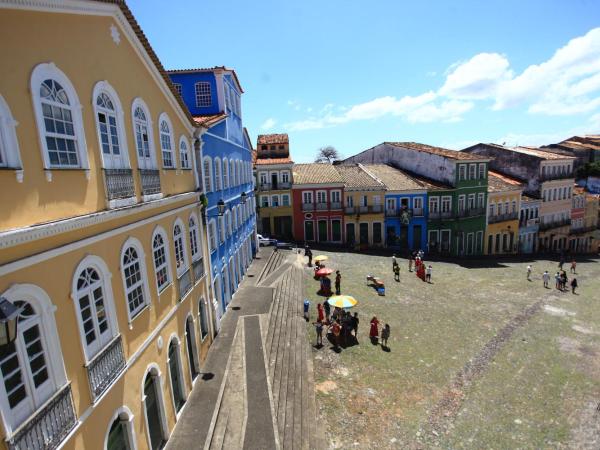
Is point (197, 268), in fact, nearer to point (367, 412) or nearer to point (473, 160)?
point (367, 412)

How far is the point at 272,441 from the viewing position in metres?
9.21

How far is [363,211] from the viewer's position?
33.9m

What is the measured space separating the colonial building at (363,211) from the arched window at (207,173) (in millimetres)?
20434

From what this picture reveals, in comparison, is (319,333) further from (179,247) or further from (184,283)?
(179,247)

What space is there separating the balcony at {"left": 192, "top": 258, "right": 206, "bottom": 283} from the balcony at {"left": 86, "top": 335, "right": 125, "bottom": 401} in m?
4.93

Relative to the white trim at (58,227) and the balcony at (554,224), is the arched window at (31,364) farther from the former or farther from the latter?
the balcony at (554,224)

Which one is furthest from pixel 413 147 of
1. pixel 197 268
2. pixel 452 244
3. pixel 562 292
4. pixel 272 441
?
pixel 272 441

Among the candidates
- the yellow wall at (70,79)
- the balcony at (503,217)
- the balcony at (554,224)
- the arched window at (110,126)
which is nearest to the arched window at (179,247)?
the yellow wall at (70,79)

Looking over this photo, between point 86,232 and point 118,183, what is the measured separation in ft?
4.81

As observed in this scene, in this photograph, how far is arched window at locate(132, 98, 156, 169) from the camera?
8406 mm

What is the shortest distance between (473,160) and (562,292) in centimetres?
1492

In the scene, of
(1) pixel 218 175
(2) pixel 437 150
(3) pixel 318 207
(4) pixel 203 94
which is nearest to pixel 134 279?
(1) pixel 218 175

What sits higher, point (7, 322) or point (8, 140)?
point (8, 140)

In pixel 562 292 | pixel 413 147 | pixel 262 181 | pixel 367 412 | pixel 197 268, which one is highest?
pixel 413 147
